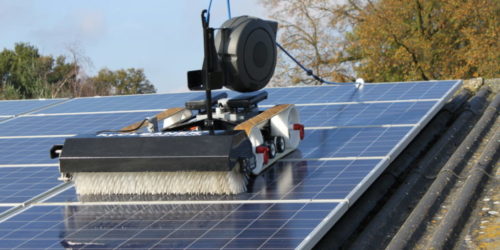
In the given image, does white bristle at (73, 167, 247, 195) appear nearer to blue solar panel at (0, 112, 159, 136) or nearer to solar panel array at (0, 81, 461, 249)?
solar panel array at (0, 81, 461, 249)

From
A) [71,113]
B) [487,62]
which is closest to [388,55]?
[487,62]

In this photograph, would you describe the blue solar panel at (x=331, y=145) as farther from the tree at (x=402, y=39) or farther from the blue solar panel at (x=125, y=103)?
the tree at (x=402, y=39)

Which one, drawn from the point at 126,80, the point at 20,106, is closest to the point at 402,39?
the point at 126,80

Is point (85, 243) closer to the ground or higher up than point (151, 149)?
closer to the ground

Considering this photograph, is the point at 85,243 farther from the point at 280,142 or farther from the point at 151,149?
the point at 280,142

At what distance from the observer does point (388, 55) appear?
46.3 metres

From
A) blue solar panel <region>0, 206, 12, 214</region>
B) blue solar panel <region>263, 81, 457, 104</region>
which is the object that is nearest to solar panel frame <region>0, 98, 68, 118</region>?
blue solar panel <region>263, 81, 457, 104</region>

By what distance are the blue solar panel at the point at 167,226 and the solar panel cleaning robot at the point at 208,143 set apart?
39cm

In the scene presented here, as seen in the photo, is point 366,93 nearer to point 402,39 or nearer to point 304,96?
Result: point 304,96

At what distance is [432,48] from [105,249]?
39.5 metres

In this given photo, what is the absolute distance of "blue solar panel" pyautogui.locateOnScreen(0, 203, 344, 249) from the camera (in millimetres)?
5961

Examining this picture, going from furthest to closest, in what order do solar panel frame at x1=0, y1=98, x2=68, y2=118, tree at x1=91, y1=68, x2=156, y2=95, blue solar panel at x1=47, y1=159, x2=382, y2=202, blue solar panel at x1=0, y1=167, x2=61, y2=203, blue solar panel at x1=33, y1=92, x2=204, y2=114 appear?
tree at x1=91, y1=68, x2=156, y2=95 < solar panel frame at x1=0, y1=98, x2=68, y2=118 < blue solar panel at x1=33, y1=92, x2=204, y2=114 < blue solar panel at x1=0, y1=167, x2=61, y2=203 < blue solar panel at x1=47, y1=159, x2=382, y2=202

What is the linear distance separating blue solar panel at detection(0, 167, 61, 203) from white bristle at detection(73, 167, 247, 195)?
1.79 ft

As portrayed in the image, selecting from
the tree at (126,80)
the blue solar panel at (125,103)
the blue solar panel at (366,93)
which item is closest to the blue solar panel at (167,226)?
the blue solar panel at (366,93)
